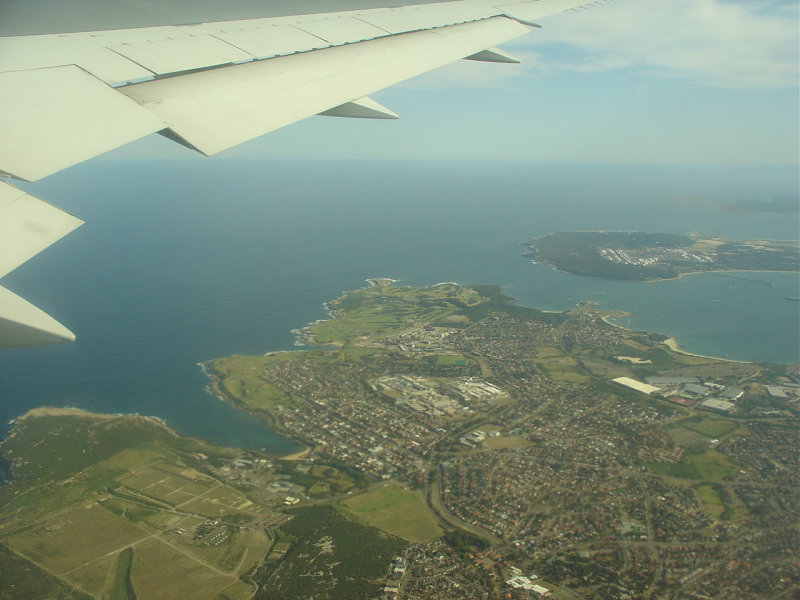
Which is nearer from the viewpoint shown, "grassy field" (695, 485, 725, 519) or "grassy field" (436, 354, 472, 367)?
"grassy field" (695, 485, 725, 519)

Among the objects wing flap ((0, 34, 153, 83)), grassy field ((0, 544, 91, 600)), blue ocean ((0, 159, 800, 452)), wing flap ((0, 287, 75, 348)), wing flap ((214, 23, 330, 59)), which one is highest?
wing flap ((214, 23, 330, 59))

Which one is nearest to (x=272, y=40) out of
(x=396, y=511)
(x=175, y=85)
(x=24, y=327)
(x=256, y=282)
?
(x=175, y=85)

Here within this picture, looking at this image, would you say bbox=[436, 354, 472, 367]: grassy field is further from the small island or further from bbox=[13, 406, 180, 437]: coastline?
the small island

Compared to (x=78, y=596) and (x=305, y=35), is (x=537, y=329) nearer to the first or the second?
(x=78, y=596)

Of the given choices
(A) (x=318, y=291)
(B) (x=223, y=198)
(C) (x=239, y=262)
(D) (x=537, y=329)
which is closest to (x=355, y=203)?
(B) (x=223, y=198)

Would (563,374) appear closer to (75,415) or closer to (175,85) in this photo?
(75,415)

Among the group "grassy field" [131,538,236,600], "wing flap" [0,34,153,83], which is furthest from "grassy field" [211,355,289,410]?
"wing flap" [0,34,153,83]
